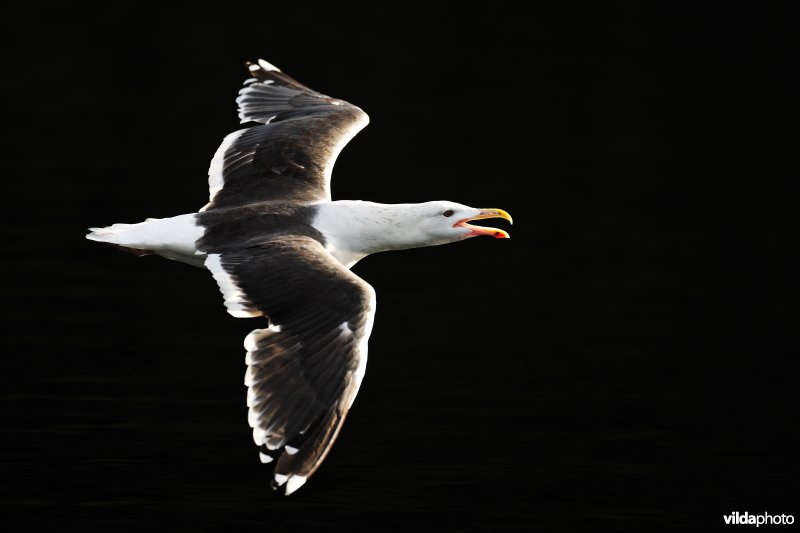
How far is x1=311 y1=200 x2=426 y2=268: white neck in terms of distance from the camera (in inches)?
502

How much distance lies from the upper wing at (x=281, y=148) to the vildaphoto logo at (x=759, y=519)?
13.5 ft

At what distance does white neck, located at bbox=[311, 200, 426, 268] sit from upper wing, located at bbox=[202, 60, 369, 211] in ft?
2.27

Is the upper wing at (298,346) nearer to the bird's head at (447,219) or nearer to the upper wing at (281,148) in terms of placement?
the bird's head at (447,219)

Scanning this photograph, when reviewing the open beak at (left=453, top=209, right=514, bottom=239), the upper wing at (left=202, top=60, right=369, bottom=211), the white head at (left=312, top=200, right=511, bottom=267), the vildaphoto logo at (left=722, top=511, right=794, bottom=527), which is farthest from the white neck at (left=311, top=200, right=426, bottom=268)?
the vildaphoto logo at (left=722, top=511, right=794, bottom=527)

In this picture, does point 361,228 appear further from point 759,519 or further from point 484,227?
point 759,519

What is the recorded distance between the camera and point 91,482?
38.9 ft

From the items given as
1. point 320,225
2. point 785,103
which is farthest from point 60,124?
point 320,225

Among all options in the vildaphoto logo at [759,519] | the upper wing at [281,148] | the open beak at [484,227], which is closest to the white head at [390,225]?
the open beak at [484,227]

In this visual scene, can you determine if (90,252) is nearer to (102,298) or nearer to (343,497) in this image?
(102,298)

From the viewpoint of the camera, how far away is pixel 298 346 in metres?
11.1

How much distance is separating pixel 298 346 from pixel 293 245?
1176mm

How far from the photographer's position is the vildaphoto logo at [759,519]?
11.7m

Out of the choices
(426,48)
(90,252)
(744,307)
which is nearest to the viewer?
(744,307)

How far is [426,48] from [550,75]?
9.45 feet
